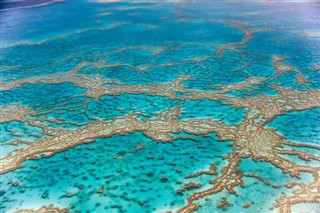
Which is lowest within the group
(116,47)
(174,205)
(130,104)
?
(174,205)

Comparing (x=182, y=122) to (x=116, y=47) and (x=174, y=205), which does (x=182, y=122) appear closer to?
(x=174, y=205)

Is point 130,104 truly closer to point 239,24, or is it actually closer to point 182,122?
point 182,122

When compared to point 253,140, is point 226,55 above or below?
above

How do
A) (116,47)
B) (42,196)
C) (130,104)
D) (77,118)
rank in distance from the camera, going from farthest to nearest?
(116,47) → (130,104) → (77,118) → (42,196)

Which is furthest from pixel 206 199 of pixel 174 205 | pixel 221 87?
pixel 221 87

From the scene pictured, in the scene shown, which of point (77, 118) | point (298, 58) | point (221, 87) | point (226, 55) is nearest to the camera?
point (77, 118)

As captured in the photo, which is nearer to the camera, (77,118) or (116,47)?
(77,118)
